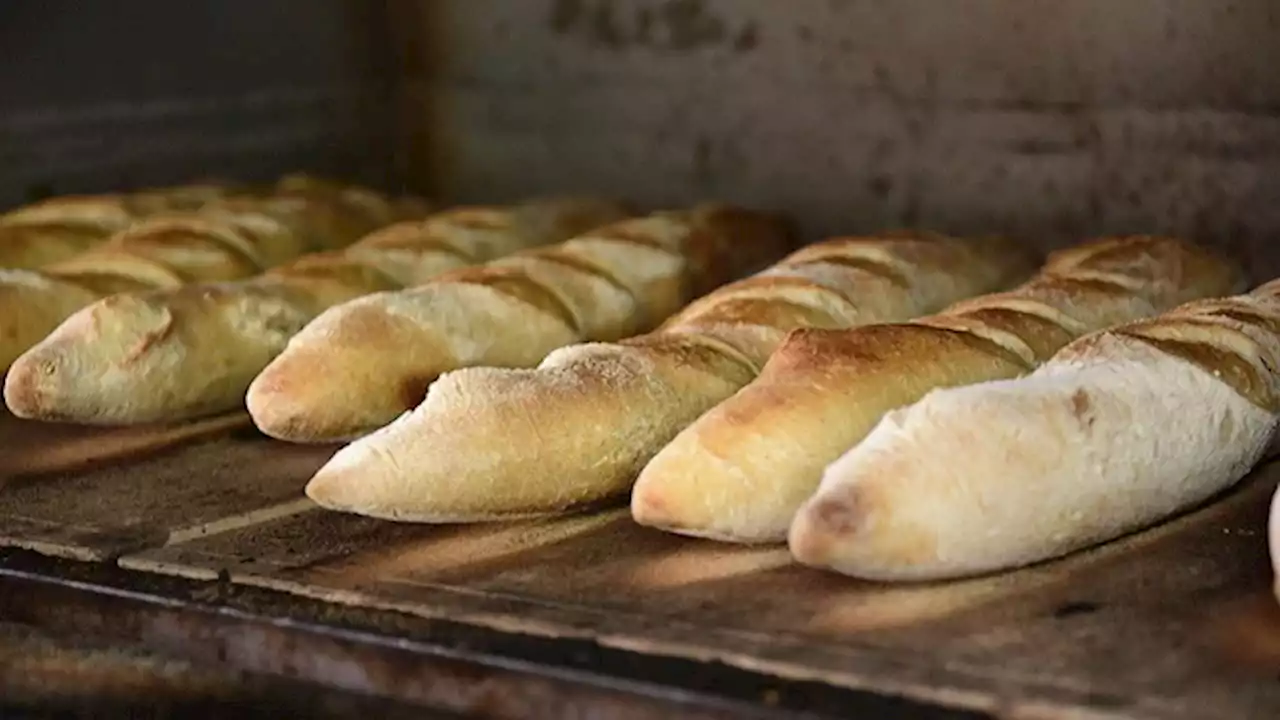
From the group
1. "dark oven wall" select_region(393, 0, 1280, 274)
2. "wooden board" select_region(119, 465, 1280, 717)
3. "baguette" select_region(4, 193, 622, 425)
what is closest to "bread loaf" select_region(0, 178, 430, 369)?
Answer: "baguette" select_region(4, 193, 622, 425)

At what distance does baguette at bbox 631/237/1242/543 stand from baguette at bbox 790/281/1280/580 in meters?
0.08

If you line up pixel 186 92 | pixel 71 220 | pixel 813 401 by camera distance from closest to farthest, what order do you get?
pixel 813 401
pixel 71 220
pixel 186 92

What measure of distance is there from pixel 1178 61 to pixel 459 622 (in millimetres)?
1273

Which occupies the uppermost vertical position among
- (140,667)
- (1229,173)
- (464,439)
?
(1229,173)

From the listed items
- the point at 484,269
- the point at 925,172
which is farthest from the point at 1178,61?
the point at 484,269

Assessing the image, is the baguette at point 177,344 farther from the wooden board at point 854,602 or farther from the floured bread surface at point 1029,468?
the floured bread surface at point 1029,468

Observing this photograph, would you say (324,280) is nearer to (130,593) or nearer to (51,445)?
(51,445)

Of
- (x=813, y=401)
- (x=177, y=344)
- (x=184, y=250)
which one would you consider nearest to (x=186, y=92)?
(x=184, y=250)

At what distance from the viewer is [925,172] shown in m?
2.21

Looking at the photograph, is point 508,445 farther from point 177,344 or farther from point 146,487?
point 177,344

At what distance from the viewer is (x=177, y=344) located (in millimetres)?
1626

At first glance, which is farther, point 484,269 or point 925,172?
point 925,172

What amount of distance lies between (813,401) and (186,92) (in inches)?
57.4

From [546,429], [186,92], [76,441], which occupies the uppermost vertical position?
[186,92]
